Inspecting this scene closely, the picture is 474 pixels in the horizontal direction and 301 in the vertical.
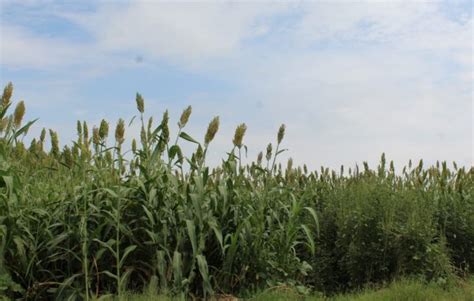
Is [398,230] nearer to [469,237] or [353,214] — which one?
[353,214]

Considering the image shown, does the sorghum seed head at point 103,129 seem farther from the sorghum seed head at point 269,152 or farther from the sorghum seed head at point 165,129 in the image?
the sorghum seed head at point 269,152

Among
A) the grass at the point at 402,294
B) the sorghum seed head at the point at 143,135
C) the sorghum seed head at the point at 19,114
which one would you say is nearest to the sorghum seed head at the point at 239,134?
the sorghum seed head at the point at 143,135

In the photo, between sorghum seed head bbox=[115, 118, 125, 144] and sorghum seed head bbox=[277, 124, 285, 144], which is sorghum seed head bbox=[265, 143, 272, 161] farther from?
Answer: sorghum seed head bbox=[115, 118, 125, 144]

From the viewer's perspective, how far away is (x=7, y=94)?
5.08 m

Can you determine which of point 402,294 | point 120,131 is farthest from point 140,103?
point 402,294

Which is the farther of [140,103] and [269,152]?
[269,152]

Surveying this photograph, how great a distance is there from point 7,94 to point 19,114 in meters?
0.21

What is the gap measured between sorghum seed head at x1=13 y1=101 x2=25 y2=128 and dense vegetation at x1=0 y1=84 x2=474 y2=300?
0.04 feet

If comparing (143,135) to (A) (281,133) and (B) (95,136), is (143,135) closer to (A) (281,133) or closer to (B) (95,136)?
(B) (95,136)

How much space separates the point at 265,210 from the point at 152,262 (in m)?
1.46

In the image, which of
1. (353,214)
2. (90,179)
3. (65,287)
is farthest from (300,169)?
(65,287)

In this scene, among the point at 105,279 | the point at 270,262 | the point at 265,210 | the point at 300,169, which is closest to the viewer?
the point at 105,279

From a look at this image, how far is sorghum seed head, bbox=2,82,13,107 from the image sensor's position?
Answer: 5062 millimetres

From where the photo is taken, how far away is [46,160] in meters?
6.53
